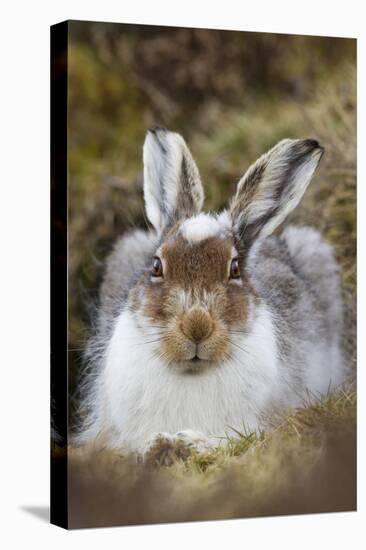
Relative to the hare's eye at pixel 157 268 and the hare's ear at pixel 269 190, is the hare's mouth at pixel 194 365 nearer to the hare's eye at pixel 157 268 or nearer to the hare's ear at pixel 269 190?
the hare's eye at pixel 157 268

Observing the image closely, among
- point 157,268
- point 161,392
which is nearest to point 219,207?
point 157,268

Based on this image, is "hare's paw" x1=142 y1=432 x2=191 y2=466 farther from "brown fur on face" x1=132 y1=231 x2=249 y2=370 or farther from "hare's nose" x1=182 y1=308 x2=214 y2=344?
"hare's nose" x1=182 y1=308 x2=214 y2=344

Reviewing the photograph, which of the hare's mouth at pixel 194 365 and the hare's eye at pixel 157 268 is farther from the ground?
the hare's eye at pixel 157 268

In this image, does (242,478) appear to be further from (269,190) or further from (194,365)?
(269,190)

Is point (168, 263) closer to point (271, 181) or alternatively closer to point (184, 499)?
point (271, 181)

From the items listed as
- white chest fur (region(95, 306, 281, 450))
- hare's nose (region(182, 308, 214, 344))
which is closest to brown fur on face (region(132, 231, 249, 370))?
hare's nose (region(182, 308, 214, 344))

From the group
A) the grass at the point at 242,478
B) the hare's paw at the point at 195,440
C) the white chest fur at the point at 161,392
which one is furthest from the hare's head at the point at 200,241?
the grass at the point at 242,478

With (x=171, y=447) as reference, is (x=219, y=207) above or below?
above
